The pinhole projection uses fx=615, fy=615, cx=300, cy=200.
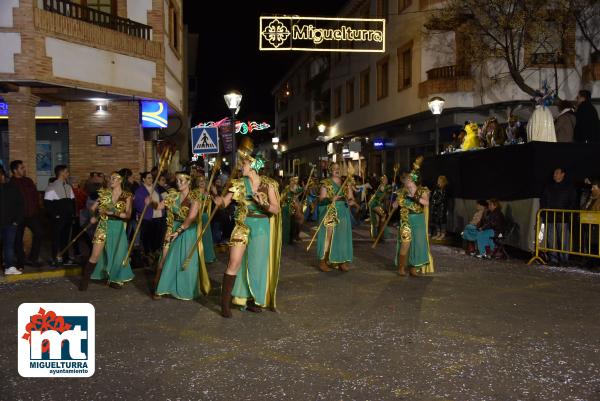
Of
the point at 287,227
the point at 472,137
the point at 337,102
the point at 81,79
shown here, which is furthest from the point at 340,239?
the point at 337,102

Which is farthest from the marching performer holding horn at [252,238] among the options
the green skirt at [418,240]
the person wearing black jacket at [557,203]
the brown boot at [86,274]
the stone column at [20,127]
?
the stone column at [20,127]

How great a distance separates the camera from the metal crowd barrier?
11047 mm

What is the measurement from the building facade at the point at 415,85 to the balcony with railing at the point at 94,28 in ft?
35.5

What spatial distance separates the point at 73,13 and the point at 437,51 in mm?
14853

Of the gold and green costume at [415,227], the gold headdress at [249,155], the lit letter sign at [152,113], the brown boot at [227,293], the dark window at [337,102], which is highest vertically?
the dark window at [337,102]

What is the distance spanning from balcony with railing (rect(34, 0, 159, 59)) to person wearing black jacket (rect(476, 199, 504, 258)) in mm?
9990

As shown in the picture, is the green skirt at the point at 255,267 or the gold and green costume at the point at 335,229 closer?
the green skirt at the point at 255,267

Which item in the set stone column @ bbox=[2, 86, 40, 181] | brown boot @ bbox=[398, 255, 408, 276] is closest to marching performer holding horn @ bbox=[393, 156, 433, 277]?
brown boot @ bbox=[398, 255, 408, 276]

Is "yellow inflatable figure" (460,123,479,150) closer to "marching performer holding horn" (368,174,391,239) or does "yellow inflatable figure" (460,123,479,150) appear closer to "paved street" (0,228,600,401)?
"marching performer holding horn" (368,174,391,239)

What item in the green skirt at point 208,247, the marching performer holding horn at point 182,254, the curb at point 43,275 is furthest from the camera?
the green skirt at point 208,247

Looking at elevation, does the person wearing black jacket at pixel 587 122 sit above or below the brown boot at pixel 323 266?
above

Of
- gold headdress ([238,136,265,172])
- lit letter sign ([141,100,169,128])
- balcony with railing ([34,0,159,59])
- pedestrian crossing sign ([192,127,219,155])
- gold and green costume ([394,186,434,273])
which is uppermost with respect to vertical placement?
balcony with railing ([34,0,159,59])

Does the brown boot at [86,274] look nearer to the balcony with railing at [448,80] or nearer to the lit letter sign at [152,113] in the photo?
the lit letter sign at [152,113]

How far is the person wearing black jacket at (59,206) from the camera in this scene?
10.9 m
